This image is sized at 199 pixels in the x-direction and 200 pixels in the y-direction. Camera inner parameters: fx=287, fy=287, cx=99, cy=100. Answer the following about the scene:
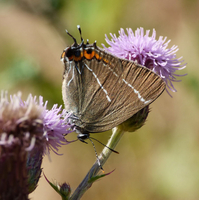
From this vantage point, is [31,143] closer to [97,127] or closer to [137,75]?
[97,127]

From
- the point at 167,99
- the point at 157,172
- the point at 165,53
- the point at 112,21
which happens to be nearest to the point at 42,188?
the point at 157,172

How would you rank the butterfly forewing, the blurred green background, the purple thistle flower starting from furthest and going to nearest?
the blurred green background
the butterfly forewing
the purple thistle flower

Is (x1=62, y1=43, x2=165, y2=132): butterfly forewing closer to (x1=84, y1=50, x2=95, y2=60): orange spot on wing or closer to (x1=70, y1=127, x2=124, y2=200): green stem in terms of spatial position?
(x1=84, y1=50, x2=95, y2=60): orange spot on wing

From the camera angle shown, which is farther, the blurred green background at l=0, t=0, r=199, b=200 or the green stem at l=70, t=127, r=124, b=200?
the blurred green background at l=0, t=0, r=199, b=200

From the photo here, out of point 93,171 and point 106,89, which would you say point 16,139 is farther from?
point 106,89

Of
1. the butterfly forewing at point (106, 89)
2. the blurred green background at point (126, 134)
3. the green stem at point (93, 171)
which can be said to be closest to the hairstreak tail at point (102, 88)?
the butterfly forewing at point (106, 89)

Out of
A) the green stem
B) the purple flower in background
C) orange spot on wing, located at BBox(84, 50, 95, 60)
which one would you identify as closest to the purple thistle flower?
the green stem

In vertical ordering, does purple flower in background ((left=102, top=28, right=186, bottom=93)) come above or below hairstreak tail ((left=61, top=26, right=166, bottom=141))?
above
